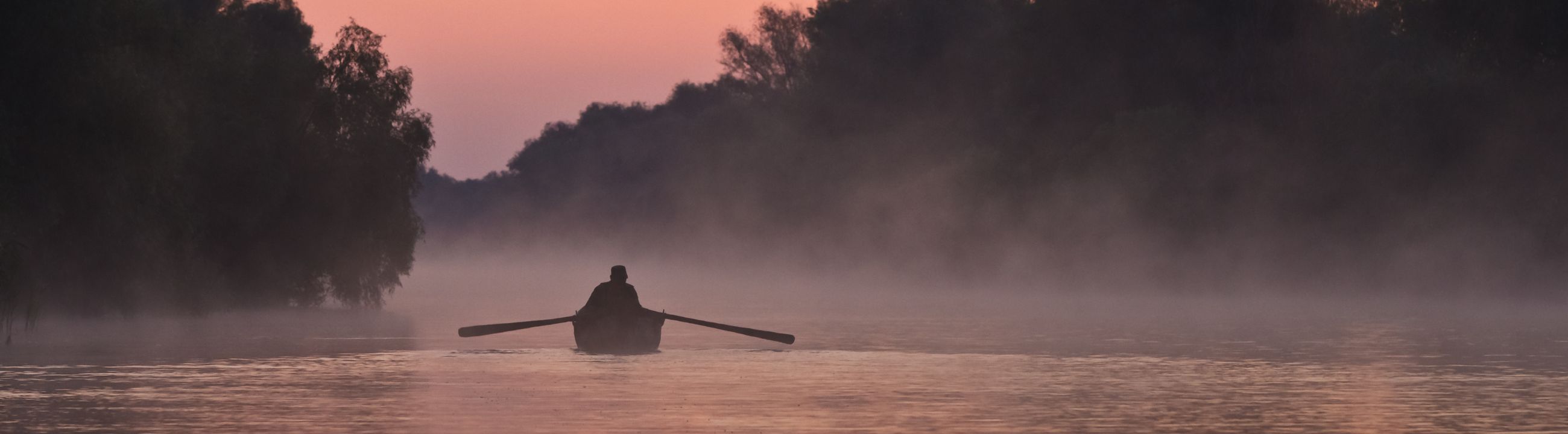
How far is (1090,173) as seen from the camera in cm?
7781

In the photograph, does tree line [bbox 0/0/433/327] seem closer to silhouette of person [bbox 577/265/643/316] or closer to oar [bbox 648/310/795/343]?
silhouette of person [bbox 577/265/643/316]

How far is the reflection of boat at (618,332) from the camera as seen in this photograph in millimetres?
36094

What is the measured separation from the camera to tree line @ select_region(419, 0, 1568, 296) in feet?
201

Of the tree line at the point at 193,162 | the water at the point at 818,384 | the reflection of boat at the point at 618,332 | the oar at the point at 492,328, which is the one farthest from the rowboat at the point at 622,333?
the tree line at the point at 193,162

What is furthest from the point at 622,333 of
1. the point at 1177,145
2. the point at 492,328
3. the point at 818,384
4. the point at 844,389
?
the point at 1177,145

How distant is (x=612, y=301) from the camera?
36.8 meters

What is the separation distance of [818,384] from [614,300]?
9.24 meters

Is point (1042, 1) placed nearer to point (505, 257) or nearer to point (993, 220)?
point (993, 220)

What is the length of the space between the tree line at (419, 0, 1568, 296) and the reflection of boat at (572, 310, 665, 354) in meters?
30.1

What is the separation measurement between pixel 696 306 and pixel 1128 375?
3528 cm

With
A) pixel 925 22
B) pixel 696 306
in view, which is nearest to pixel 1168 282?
pixel 696 306

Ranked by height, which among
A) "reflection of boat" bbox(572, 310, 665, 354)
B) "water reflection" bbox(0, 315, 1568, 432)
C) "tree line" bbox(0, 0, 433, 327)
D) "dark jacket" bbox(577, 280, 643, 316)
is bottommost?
"water reflection" bbox(0, 315, 1568, 432)

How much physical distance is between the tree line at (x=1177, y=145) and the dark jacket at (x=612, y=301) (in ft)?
98.6

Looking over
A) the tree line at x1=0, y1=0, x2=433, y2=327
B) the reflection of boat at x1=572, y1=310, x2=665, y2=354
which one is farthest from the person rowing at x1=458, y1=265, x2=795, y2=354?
the tree line at x1=0, y1=0, x2=433, y2=327
